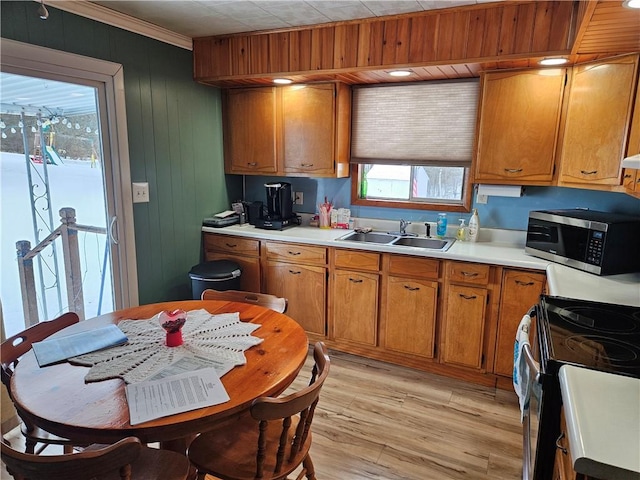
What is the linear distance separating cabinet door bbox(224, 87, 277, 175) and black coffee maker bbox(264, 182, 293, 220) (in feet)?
0.52

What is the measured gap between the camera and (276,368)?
1.49 m

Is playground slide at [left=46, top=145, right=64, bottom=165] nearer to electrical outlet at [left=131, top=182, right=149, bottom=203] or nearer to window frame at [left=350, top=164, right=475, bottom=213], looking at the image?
electrical outlet at [left=131, top=182, right=149, bottom=203]

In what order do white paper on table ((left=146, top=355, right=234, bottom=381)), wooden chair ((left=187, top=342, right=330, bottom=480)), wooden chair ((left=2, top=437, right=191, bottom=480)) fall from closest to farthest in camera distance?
wooden chair ((left=2, top=437, right=191, bottom=480))
wooden chair ((left=187, top=342, right=330, bottom=480))
white paper on table ((left=146, top=355, right=234, bottom=381))

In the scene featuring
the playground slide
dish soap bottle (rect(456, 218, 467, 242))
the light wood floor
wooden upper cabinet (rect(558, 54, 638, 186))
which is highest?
wooden upper cabinet (rect(558, 54, 638, 186))

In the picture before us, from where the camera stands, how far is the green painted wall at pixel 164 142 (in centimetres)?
254

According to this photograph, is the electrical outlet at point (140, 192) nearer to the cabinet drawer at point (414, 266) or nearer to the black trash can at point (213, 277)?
the black trash can at point (213, 277)

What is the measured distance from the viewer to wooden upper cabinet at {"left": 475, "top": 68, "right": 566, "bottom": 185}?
2.52 m

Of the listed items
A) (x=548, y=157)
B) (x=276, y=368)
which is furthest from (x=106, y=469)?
(x=548, y=157)

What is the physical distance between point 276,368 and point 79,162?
1.94m

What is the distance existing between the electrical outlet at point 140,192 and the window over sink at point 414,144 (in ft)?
5.35

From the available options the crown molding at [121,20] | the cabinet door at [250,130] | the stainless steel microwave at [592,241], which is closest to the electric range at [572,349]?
the stainless steel microwave at [592,241]

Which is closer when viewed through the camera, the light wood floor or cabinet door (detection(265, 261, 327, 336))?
the light wood floor

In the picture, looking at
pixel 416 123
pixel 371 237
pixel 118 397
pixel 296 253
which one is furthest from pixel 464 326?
pixel 118 397

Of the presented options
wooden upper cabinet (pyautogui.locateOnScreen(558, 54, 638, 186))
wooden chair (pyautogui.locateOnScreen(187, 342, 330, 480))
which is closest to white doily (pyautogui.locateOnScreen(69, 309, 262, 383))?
wooden chair (pyautogui.locateOnScreen(187, 342, 330, 480))
